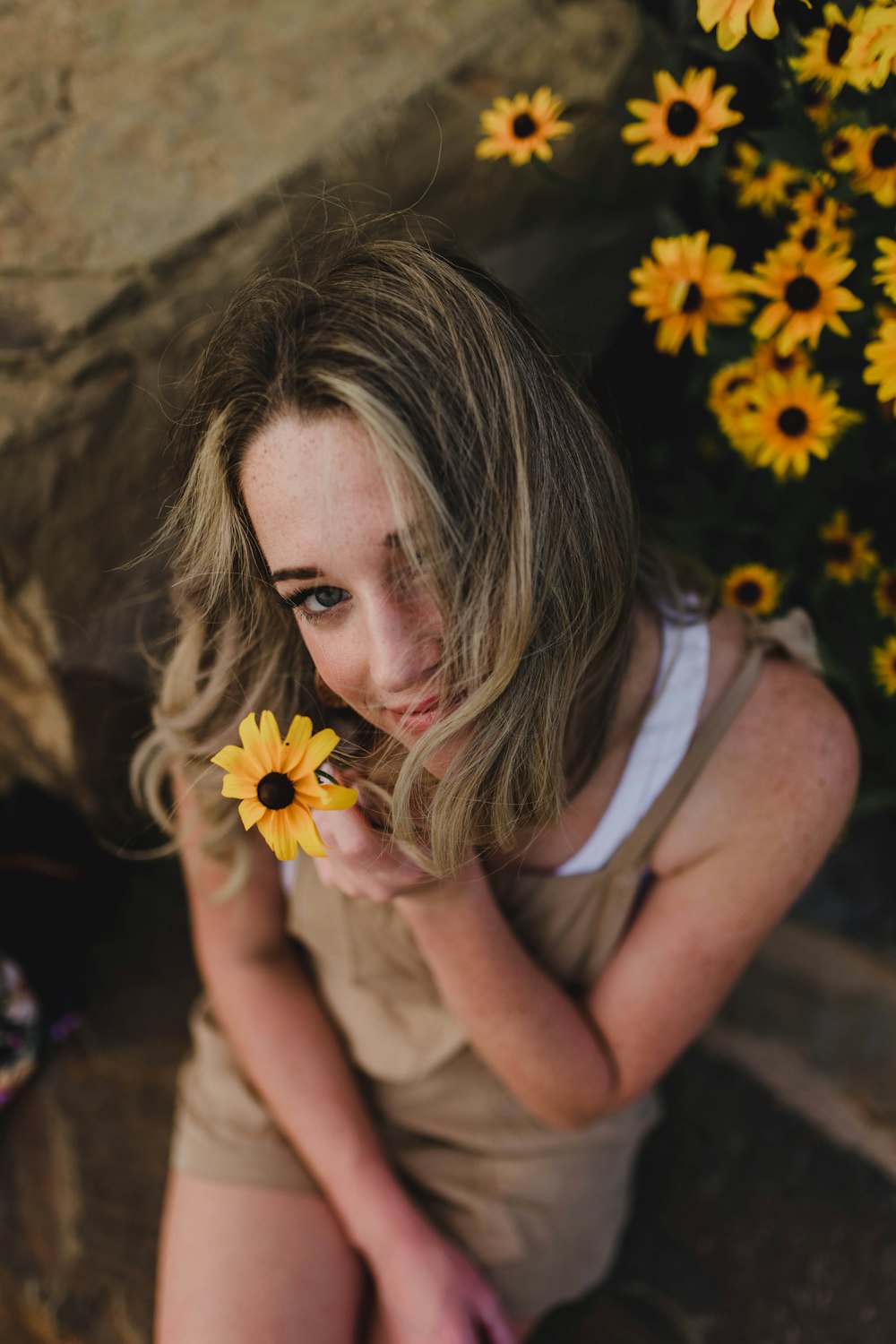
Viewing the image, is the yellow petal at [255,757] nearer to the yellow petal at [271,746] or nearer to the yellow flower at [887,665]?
the yellow petal at [271,746]

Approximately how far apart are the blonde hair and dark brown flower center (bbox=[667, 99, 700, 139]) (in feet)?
1.23

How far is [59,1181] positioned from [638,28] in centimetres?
192

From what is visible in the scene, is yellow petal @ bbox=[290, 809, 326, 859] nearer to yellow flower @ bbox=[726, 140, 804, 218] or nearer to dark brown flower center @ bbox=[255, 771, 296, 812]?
dark brown flower center @ bbox=[255, 771, 296, 812]

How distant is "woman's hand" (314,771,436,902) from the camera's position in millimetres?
916

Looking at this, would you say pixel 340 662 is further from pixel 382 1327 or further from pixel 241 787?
pixel 382 1327

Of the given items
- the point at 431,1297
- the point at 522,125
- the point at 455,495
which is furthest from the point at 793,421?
the point at 431,1297

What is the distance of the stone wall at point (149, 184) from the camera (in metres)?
1.15

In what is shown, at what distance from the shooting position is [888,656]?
1.24 meters

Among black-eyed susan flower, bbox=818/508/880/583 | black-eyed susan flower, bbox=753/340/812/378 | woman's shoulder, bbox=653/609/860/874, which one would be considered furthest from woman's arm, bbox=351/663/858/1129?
black-eyed susan flower, bbox=753/340/812/378

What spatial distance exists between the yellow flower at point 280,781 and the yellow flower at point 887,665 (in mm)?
795

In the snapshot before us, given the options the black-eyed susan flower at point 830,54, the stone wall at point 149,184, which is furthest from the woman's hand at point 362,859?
the black-eyed susan flower at point 830,54

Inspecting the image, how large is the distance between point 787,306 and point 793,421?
13 centimetres

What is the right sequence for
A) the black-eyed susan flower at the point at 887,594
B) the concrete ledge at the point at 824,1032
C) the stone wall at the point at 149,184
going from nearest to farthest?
the stone wall at the point at 149,184
the black-eyed susan flower at the point at 887,594
the concrete ledge at the point at 824,1032

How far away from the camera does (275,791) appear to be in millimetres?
755
